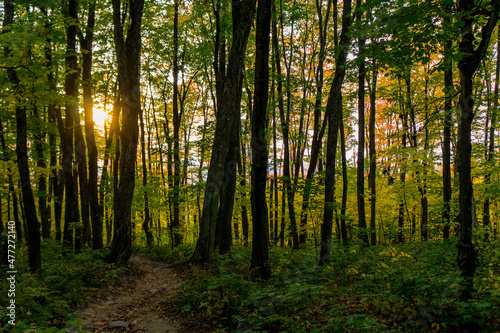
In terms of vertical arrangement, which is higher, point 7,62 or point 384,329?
point 7,62

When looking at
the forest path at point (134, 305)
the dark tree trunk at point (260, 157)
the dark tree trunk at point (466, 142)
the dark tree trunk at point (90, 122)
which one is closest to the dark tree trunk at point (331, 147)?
the dark tree trunk at point (260, 157)

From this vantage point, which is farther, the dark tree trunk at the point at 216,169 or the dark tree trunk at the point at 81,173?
the dark tree trunk at the point at 81,173

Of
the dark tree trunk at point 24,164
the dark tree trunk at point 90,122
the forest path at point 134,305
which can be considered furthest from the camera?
the dark tree trunk at point 90,122


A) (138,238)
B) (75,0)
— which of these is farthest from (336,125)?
(138,238)

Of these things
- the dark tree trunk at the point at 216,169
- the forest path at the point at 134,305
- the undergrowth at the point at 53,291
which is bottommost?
the forest path at the point at 134,305

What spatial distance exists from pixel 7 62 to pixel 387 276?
8.76m

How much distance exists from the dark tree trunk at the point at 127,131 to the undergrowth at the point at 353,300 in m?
3.46

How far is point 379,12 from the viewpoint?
405 centimetres

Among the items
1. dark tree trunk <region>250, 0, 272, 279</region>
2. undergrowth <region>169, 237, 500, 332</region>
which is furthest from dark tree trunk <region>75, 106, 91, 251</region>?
dark tree trunk <region>250, 0, 272, 279</region>

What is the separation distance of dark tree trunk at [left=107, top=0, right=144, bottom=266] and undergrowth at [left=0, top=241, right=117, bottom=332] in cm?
78

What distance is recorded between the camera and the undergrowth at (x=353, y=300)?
132 inches

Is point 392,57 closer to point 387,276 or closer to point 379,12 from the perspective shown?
point 379,12

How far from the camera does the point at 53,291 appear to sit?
528 cm

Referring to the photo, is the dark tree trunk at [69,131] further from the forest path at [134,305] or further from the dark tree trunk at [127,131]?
the forest path at [134,305]
